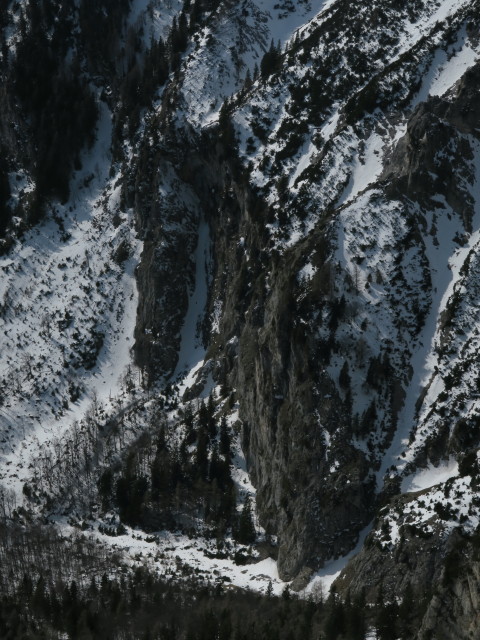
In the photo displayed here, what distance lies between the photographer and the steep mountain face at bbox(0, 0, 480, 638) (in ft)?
291

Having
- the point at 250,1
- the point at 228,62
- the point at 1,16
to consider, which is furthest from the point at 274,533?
the point at 1,16

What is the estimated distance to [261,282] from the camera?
378 ft

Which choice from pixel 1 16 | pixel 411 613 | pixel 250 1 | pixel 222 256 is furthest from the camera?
pixel 1 16

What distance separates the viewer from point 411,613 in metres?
68.6

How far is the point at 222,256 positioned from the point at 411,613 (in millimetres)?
76669

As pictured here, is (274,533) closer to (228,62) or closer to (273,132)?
(273,132)

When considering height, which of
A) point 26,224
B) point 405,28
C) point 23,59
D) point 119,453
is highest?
point 23,59

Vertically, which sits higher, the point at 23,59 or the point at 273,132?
the point at 23,59

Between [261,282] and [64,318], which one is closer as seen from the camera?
[261,282]

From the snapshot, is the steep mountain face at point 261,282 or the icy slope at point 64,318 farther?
the icy slope at point 64,318

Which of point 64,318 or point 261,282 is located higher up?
point 64,318

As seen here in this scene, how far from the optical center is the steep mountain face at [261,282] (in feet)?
291

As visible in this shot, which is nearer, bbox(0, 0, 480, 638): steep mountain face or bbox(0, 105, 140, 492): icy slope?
bbox(0, 0, 480, 638): steep mountain face

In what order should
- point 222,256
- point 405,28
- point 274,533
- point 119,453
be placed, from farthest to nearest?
point 405,28, point 222,256, point 119,453, point 274,533
